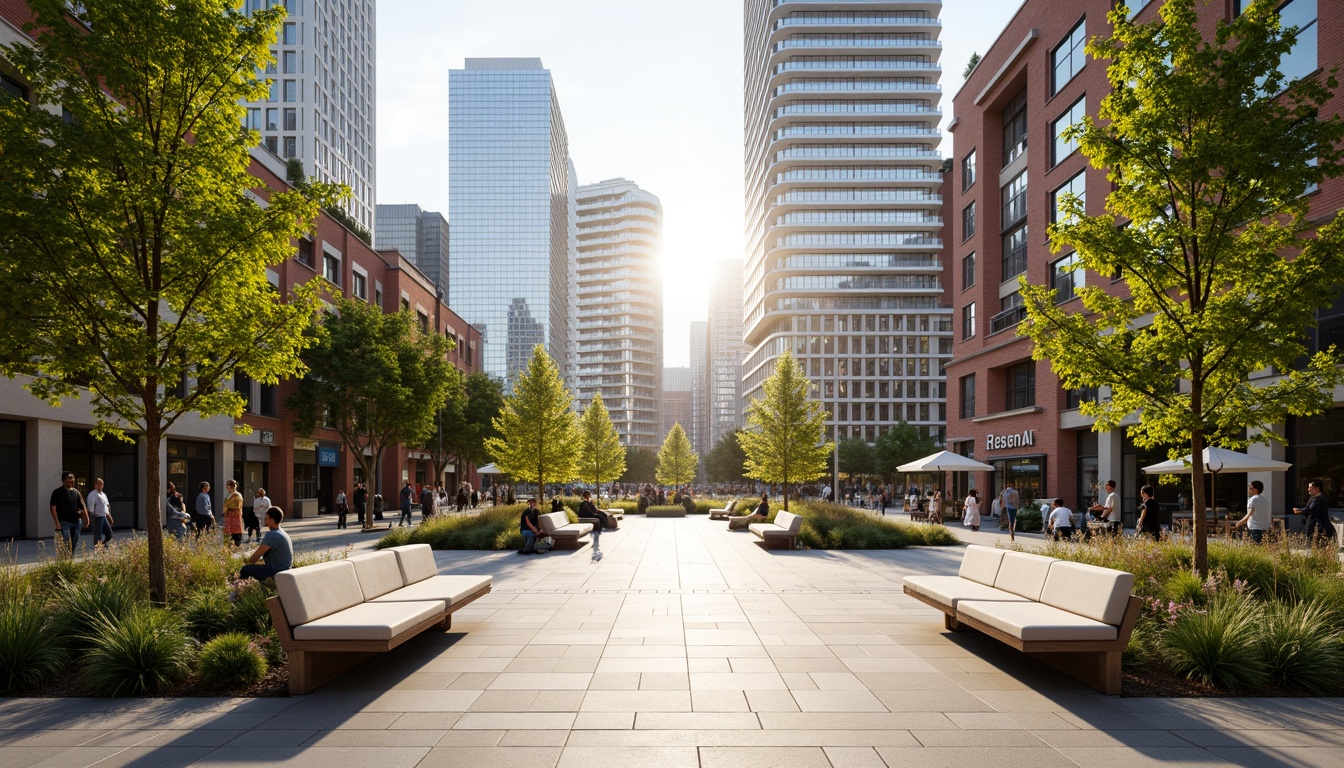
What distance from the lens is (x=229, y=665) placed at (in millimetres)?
6715

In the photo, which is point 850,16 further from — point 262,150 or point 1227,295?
point 1227,295

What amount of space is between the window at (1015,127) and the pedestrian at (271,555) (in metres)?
37.9

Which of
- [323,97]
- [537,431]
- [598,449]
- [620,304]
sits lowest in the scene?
[598,449]

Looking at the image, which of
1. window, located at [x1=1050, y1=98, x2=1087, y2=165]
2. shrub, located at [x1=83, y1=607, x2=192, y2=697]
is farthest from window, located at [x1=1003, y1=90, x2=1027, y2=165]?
shrub, located at [x1=83, y1=607, x2=192, y2=697]

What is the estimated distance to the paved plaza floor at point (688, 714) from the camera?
16.7 feet

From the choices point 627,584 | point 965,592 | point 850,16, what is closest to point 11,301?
point 627,584

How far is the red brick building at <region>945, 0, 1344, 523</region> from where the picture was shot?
20.9 metres

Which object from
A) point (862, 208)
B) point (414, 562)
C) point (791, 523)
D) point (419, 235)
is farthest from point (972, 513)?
point (419, 235)

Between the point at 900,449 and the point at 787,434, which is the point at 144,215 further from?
the point at 900,449

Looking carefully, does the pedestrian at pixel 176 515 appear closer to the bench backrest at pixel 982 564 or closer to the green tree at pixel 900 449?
the bench backrest at pixel 982 564

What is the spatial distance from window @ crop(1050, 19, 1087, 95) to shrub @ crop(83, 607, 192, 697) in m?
35.2

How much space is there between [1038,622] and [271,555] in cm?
849

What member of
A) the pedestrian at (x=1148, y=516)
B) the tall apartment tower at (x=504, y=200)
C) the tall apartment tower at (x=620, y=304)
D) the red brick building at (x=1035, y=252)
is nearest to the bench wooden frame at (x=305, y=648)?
the pedestrian at (x=1148, y=516)

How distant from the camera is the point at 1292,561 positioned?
9.66 m
